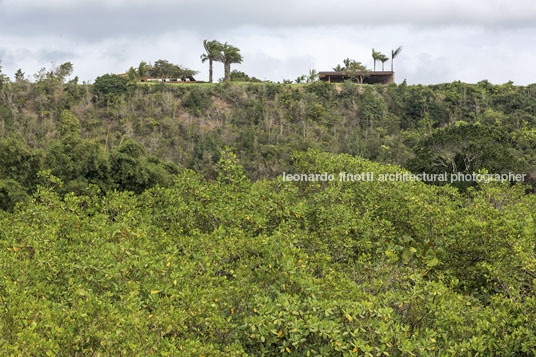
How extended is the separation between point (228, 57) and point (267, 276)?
40829mm

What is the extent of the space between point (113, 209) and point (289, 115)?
33.2 meters

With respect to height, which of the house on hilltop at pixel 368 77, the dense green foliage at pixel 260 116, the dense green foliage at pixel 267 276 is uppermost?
the house on hilltop at pixel 368 77

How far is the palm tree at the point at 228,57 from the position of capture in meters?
43.8

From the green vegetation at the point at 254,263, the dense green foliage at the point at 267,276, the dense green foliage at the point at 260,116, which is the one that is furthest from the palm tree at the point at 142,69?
the dense green foliage at the point at 267,276

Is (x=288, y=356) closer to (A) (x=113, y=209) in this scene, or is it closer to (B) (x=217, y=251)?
(B) (x=217, y=251)

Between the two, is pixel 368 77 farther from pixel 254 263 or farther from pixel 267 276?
pixel 267 276

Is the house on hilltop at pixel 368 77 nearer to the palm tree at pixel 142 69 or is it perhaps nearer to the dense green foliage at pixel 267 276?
the palm tree at pixel 142 69

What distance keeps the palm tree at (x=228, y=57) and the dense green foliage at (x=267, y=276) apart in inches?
1442

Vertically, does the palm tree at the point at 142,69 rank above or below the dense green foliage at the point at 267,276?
above

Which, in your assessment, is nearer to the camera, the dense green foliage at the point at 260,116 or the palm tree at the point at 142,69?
the dense green foliage at the point at 260,116

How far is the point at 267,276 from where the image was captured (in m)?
5.50

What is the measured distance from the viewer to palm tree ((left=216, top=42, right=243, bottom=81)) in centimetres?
4381

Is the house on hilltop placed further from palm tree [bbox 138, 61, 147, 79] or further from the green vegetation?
the green vegetation

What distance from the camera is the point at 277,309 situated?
14.4 ft
